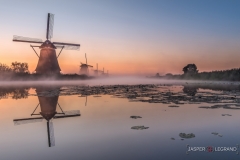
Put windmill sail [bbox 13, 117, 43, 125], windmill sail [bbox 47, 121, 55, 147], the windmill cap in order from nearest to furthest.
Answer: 1. windmill sail [bbox 47, 121, 55, 147]
2. windmill sail [bbox 13, 117, 43, 125]
3. the windmill cap

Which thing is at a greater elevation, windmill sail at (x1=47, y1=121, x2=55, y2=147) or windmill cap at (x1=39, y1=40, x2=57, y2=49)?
windmill cap at (x1=39, y1=40, x2=57, y2=49)

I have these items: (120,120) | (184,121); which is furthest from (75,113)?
(184,121)

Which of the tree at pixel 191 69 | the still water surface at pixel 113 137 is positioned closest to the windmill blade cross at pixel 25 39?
the still water surface at pixel 113 137

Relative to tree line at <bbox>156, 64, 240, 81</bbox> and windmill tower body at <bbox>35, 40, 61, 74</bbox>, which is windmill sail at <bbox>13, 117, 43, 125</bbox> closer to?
windmill tower body at <bbox>35, 40, 61, 74</bbox>

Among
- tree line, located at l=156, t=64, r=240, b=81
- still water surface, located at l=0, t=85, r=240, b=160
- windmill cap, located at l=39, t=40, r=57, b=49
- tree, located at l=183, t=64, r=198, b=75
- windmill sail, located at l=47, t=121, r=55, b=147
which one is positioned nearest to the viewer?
still water surface, located at l=0, t=85, r=240, b=160

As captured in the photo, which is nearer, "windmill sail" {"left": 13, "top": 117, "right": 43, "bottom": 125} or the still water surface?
the still water surface

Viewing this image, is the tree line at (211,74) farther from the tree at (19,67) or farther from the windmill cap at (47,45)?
the tree at (19,67)

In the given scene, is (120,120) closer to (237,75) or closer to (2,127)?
(2,127)

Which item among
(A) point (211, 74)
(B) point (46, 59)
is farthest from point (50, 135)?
(A) point (211, 74)

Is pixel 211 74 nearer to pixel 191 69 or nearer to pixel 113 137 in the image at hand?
pixel 191 69

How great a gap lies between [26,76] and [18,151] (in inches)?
3007

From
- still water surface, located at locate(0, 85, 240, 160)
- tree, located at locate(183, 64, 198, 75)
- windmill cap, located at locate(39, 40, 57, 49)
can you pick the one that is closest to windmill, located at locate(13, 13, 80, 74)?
windmill cap, located at locate(39, 40, 57, 49)

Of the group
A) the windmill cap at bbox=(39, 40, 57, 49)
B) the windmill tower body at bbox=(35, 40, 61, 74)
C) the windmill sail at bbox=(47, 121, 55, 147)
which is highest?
the windmill cap at bbox=(39, 40, 57, 49)

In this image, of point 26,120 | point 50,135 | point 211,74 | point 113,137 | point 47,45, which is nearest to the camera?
point 113,137
